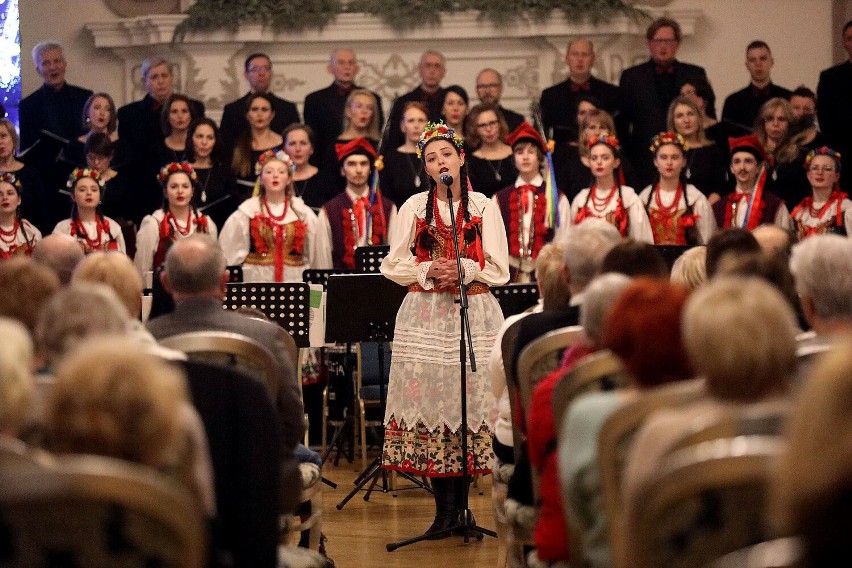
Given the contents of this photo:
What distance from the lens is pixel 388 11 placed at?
986cm

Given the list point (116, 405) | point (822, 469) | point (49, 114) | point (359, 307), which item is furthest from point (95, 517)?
point (49, 114)

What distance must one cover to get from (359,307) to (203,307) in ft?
7.82

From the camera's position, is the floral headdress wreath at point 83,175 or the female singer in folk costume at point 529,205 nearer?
the female singer in folk costume at point 529,205

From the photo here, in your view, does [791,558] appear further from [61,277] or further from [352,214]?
[352,214]

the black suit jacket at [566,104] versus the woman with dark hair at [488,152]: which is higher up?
the black suit jacket at [566,104]

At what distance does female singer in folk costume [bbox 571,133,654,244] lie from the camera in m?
8.12

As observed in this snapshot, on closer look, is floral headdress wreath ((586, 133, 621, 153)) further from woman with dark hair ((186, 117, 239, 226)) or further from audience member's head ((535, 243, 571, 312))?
audience member's head ((535, 243, 571, 312))

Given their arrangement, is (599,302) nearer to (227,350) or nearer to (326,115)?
(227,350)

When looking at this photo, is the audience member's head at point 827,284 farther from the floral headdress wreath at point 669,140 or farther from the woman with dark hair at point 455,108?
the woman with dark hair at point 455,108

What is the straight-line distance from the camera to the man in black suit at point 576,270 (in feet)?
11.9

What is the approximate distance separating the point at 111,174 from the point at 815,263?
255 inches

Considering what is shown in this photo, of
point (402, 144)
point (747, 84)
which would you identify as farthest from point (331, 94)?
point (747, 84)

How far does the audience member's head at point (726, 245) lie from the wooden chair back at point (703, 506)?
1918 mm

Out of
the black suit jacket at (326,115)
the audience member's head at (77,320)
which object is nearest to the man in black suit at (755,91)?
the black suit jacket at (326,115)
